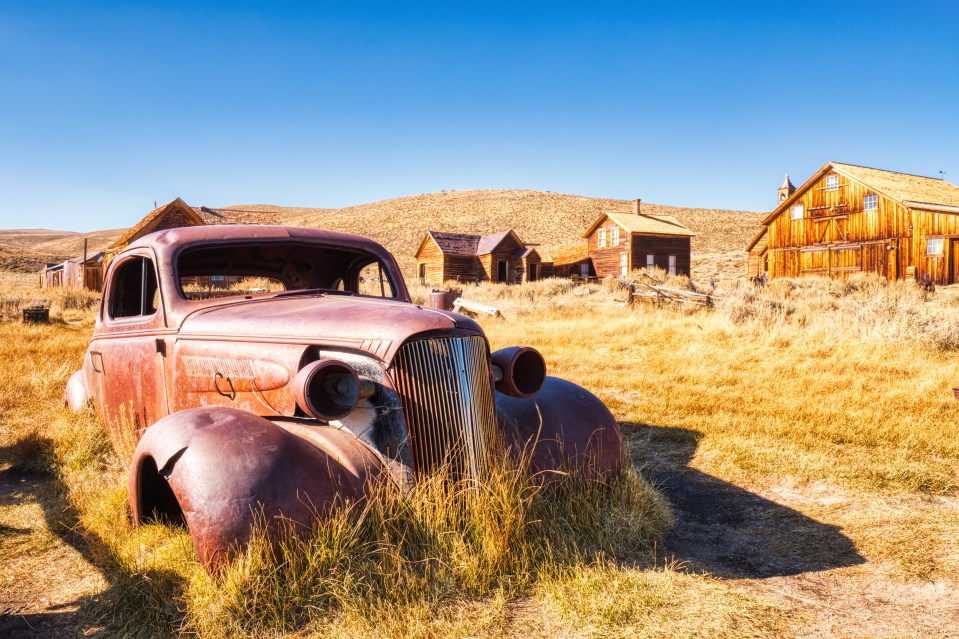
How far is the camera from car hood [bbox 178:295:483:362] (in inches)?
121

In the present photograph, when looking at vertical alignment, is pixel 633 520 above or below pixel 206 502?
below

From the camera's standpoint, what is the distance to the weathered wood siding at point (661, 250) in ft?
129

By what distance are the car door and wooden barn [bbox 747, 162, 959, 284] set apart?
29759 mm

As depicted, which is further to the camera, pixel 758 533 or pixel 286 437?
pixel 758 533

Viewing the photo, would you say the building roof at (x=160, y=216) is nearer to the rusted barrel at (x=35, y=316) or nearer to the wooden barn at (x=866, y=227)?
the rusted barrel at (x=35, y=316)

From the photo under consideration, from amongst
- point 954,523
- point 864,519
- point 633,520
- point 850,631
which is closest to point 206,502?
point 633,520

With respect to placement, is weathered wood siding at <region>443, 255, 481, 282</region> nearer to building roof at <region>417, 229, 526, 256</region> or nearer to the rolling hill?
building roof at <region>417, 229, 526, 256</region>

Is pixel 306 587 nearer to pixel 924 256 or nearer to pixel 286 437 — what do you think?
pixel 286 437

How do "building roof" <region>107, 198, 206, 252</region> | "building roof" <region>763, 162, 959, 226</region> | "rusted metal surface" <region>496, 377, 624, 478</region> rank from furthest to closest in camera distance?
"building roof" <region>763, 162, 959, 226</region> < "building roof" <region>107, 198, 206, 252</region> < "rusted metal surface" <region>496, 377, 624, 478</region>

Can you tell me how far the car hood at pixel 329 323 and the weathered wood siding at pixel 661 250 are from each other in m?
36.8

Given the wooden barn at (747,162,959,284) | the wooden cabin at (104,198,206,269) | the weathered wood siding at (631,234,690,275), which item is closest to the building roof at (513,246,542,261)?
the weathered wood siding at (631,234,690,275)

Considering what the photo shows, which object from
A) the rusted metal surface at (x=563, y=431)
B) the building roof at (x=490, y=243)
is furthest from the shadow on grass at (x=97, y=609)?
the building roof at (x=490, y=243)

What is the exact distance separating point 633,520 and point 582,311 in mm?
15268

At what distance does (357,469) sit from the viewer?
3.03 m
